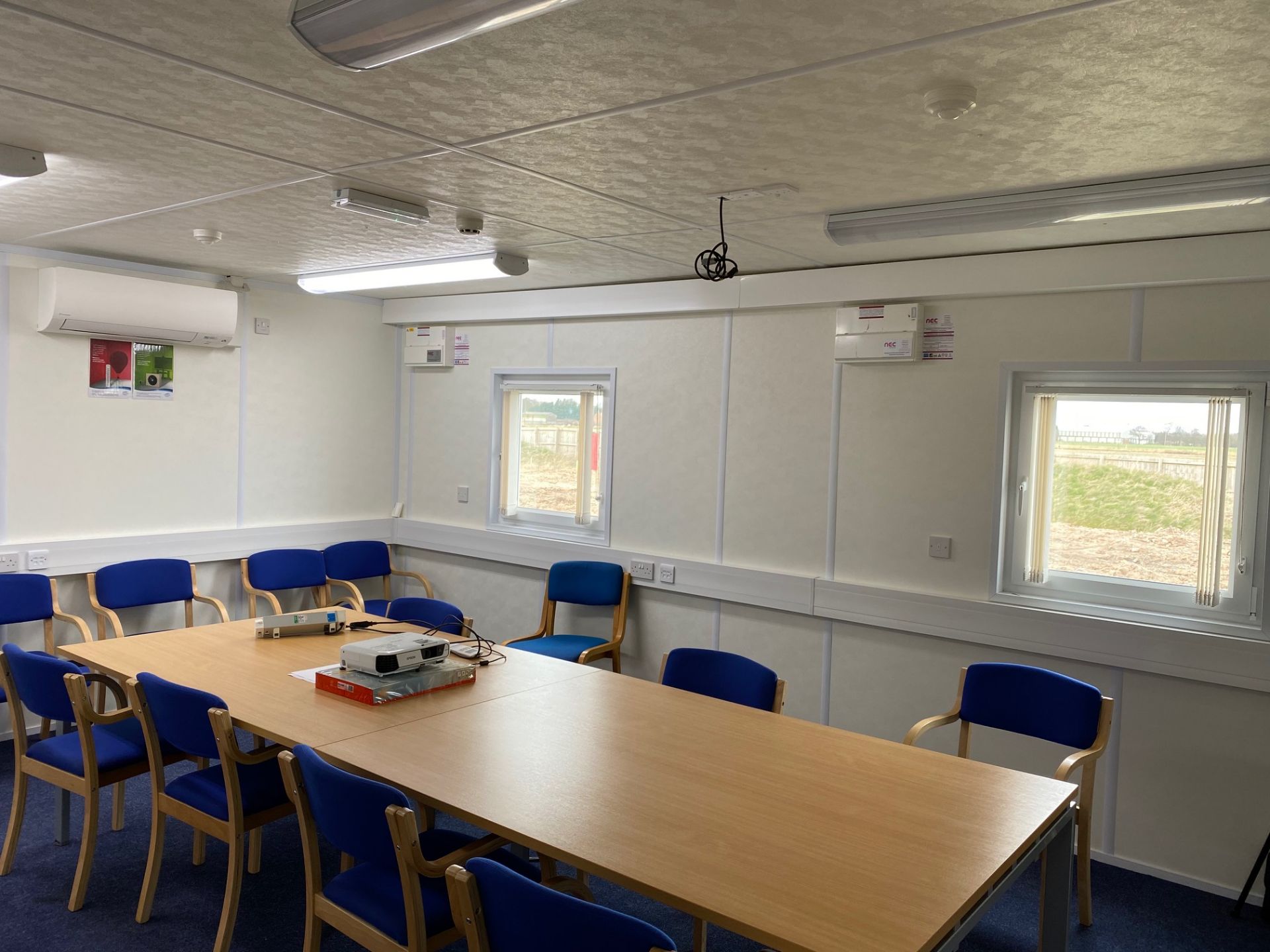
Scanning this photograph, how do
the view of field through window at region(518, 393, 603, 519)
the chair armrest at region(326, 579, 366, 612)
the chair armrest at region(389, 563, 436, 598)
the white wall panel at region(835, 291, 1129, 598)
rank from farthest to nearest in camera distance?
the chair armrest at region(389, 563, 436, 598), the view of field through window at region(518, 393, 603, 519), the chair armrest at region(326, 579, 366, 612), the white wall panel at region(835, 291, 1129, 598)

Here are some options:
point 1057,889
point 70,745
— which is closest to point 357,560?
point 70,745

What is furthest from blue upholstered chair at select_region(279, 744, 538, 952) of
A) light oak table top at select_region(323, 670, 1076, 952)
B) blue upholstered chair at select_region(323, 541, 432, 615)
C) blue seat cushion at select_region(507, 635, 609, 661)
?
blue upholstered chair at select_region(323, 541, 432, 615)

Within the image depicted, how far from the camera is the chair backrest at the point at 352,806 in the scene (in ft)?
6.91

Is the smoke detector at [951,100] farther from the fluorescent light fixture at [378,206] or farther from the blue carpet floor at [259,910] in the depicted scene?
the blue carpet floor at [259,910]

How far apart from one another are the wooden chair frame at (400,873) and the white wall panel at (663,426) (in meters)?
2.70

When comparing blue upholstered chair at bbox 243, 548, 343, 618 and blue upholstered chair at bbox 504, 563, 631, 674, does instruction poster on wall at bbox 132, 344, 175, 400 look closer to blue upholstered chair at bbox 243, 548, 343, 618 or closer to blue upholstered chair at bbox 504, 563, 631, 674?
blue upholstered chair at bbox 243, 548, 343, 618

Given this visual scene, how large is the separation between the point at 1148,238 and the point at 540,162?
238 centimetres

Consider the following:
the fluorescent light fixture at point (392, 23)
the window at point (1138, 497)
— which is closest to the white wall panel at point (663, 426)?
the window at point (1138, 497)

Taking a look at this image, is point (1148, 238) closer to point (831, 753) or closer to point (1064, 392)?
point (1064, 392)

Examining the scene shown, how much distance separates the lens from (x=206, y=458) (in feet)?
17.8

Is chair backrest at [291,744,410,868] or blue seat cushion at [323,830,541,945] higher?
chair backrest at [291,744,410,868]

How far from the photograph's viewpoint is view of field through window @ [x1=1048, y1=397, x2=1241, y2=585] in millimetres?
3676

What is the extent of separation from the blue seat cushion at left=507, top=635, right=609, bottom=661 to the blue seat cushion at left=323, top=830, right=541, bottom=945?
6.88ft

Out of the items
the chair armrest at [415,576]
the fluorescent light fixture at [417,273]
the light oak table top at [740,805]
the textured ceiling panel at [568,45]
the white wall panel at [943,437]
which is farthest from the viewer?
the chair armrest at [415,576]
